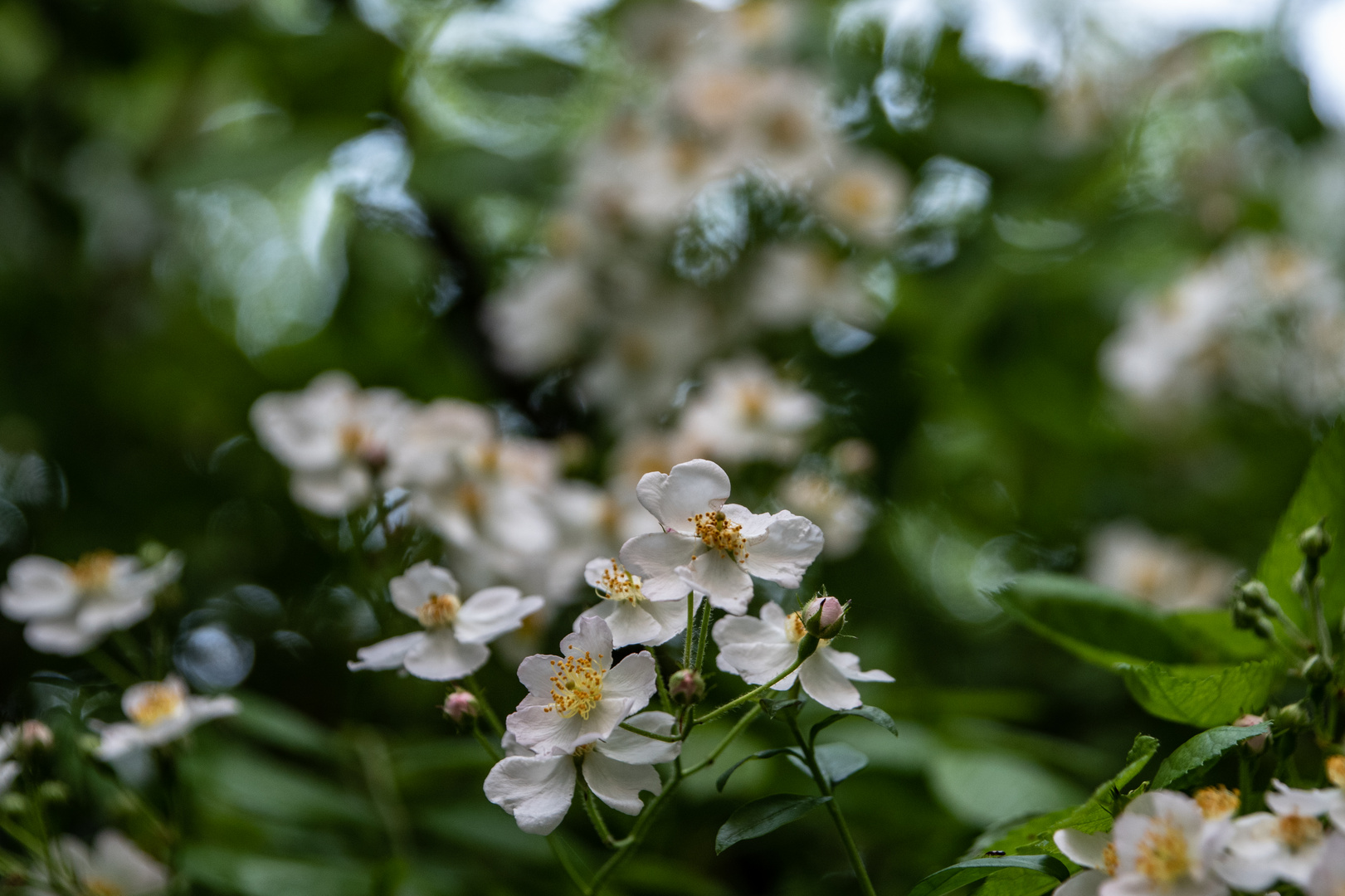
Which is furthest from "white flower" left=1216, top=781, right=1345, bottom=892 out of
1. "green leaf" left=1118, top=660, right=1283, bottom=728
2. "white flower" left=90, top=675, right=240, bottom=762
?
"white flower" left=90, top=675, right=240, bottom=762

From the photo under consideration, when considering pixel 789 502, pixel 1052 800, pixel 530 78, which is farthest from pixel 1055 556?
pixel 530 78

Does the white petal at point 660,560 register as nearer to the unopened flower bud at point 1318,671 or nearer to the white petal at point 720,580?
the white petal at point 720,580

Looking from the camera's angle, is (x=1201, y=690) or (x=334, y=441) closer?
(x=1201, y=690)

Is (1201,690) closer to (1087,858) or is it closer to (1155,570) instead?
(1087,858)

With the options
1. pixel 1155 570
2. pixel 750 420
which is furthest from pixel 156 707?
pixel 1155 570

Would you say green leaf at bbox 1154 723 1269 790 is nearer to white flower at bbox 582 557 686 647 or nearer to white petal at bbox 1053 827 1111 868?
white petal at bbox 1053 827 1111 868

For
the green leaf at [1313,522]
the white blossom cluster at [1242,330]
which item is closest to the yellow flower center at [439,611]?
the green leaf at [1313,522]
